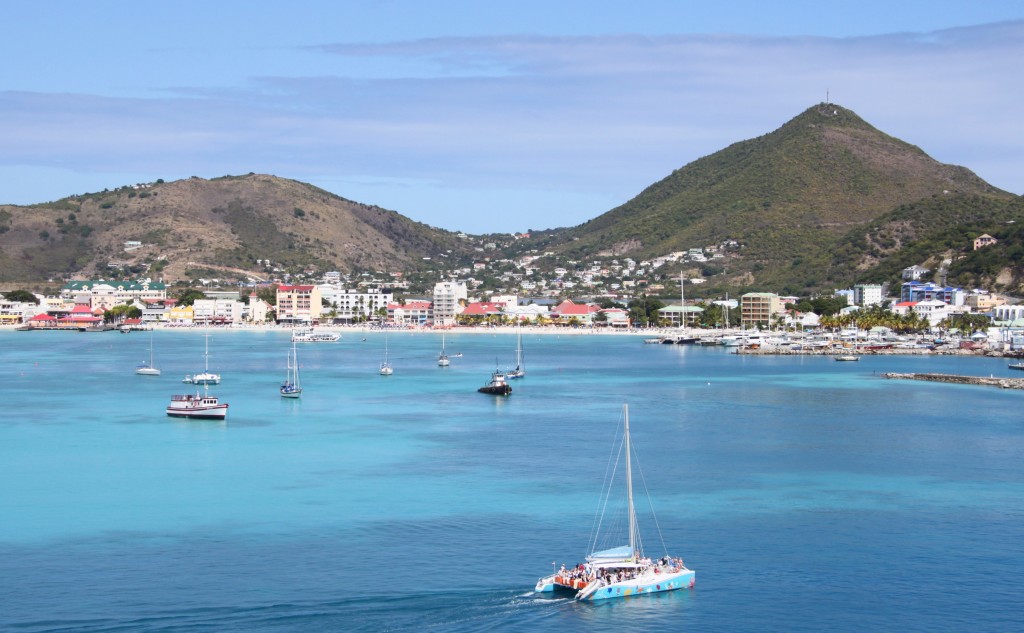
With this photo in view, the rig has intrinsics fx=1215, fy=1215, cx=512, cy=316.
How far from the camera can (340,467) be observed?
4100 centimetres

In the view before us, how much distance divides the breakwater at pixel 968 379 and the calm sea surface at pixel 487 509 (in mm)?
7487

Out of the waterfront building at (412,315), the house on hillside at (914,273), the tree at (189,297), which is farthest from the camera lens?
the tree at (189,297)

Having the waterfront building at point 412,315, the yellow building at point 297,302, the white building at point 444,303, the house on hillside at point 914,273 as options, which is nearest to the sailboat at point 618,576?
the house on hillside at point 914,273

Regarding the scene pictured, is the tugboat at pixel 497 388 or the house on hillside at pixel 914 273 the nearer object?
the tugboat at pixel 497 388

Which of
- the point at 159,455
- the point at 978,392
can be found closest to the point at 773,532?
the point at 159,455

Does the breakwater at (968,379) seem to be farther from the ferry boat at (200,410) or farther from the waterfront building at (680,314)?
the waterfront building at (680,314)

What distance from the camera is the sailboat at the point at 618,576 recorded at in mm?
25547

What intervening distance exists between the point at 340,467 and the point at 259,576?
1430 cm

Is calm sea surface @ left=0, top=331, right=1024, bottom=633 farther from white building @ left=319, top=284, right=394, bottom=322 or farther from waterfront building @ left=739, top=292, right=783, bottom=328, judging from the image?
white building @ left=319, top=284, right=394, bottom=322

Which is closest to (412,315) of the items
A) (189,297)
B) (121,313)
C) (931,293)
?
(189,297)

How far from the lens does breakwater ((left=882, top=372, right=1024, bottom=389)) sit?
2906 inches

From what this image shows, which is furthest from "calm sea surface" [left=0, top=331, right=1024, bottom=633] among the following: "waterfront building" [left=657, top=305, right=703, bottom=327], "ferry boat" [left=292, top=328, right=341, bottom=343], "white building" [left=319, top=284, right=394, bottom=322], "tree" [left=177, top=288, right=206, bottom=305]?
"white building" [left=319, top=284, right=394, bottom=322]

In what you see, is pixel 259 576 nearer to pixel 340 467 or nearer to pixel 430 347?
pixel 340 467

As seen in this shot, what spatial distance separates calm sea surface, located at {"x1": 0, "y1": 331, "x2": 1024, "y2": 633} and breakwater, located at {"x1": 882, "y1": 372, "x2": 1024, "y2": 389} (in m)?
7.49
